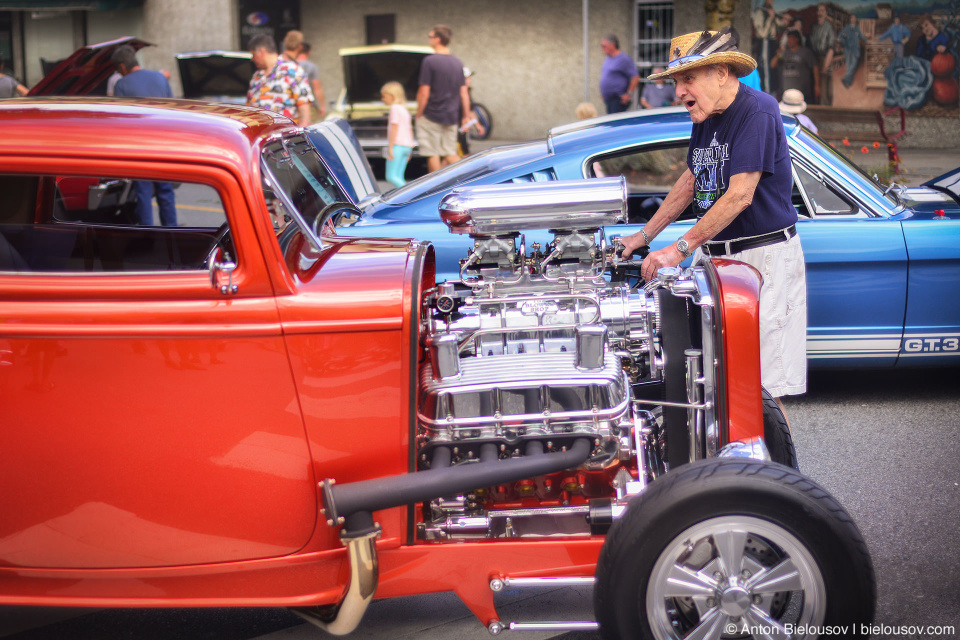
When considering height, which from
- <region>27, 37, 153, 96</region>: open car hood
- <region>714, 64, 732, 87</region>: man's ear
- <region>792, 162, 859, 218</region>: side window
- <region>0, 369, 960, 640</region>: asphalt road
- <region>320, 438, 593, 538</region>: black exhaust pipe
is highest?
<region>27, 37, 153, 96</region>: open car hood

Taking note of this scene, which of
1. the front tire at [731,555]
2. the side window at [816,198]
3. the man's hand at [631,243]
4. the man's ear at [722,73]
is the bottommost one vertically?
the front tire at [731,555]

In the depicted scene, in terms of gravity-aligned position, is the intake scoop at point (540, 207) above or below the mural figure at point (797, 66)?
below

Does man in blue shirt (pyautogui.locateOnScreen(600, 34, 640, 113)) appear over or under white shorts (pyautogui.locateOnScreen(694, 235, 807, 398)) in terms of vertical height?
over

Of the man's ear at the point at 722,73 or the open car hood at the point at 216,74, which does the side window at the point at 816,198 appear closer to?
the man's ear at the point at 722,73

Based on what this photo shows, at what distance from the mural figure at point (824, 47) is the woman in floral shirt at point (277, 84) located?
1126 centimetres

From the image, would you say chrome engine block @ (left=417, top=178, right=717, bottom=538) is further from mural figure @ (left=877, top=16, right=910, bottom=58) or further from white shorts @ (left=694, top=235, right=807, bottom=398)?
mural figure @ (left=877, top=16, right=910, bottom=58)

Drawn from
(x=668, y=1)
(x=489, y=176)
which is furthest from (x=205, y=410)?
(x=668, y=1)

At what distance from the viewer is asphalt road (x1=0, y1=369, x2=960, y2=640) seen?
3328 mm

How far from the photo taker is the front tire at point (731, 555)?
2615 mm

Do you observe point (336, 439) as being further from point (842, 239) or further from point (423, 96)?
point (423, 96)

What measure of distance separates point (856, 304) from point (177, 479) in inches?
142

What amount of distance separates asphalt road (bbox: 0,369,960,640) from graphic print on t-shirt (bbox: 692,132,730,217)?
1433 millimetres

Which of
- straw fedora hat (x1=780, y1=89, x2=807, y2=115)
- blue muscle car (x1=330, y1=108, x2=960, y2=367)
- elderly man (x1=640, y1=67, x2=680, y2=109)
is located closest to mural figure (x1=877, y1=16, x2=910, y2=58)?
elderly man (x1=640, y1=67, x2=680, y2=109)

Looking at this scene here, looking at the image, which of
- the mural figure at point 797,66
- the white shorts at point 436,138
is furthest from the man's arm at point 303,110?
the mural figure at point 797,66
